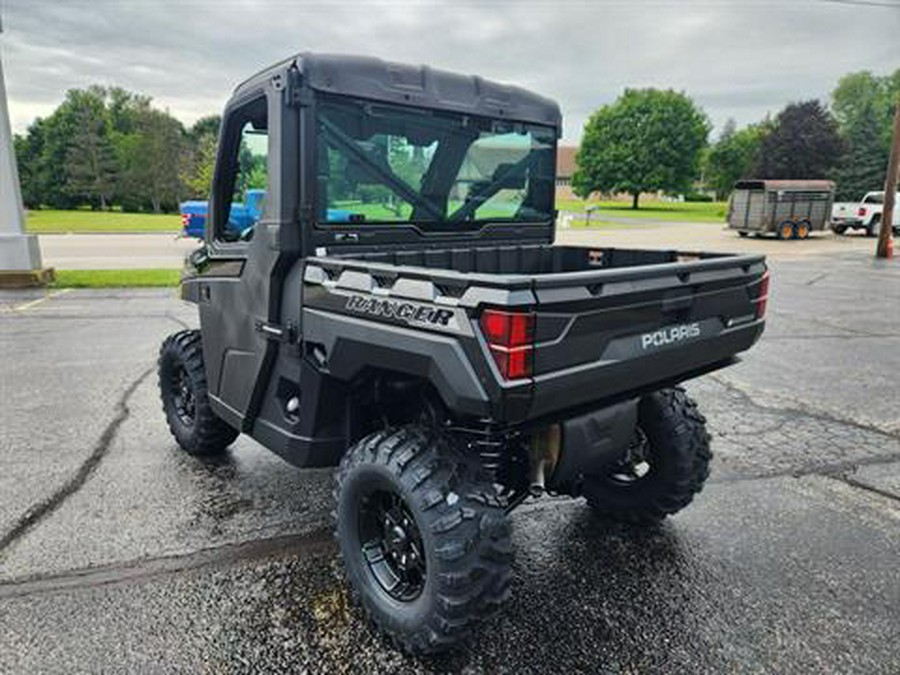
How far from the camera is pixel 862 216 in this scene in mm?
27984

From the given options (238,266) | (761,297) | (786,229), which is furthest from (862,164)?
(238,266)

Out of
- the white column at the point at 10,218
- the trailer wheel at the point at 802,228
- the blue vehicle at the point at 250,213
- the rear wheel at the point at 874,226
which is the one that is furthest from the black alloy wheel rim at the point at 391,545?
the rear wheel at the point at 874,226

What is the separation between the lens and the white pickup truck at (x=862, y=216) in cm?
2800

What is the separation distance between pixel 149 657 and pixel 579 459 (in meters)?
1.87

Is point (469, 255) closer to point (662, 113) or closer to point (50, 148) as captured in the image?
point (662, 113)

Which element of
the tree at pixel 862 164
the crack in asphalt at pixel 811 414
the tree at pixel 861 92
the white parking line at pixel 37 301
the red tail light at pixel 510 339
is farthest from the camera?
the tree at pixel 861 92

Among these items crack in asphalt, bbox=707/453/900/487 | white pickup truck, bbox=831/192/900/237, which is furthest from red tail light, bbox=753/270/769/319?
white pickup truck, bbox=831/192/900/237

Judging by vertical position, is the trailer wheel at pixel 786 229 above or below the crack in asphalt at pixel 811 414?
above

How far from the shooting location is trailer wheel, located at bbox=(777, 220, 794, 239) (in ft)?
87.1

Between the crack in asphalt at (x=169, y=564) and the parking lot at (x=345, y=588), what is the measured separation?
0.01 metres

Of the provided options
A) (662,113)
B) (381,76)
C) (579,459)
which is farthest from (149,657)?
(662,113)

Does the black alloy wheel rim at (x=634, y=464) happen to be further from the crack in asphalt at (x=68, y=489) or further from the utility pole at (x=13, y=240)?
the utility pole at (x=13, y=240)

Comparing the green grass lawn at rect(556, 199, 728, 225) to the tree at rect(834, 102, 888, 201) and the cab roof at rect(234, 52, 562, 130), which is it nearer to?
the tree at rect(834, 102, 888, 201)

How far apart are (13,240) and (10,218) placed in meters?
0.42
